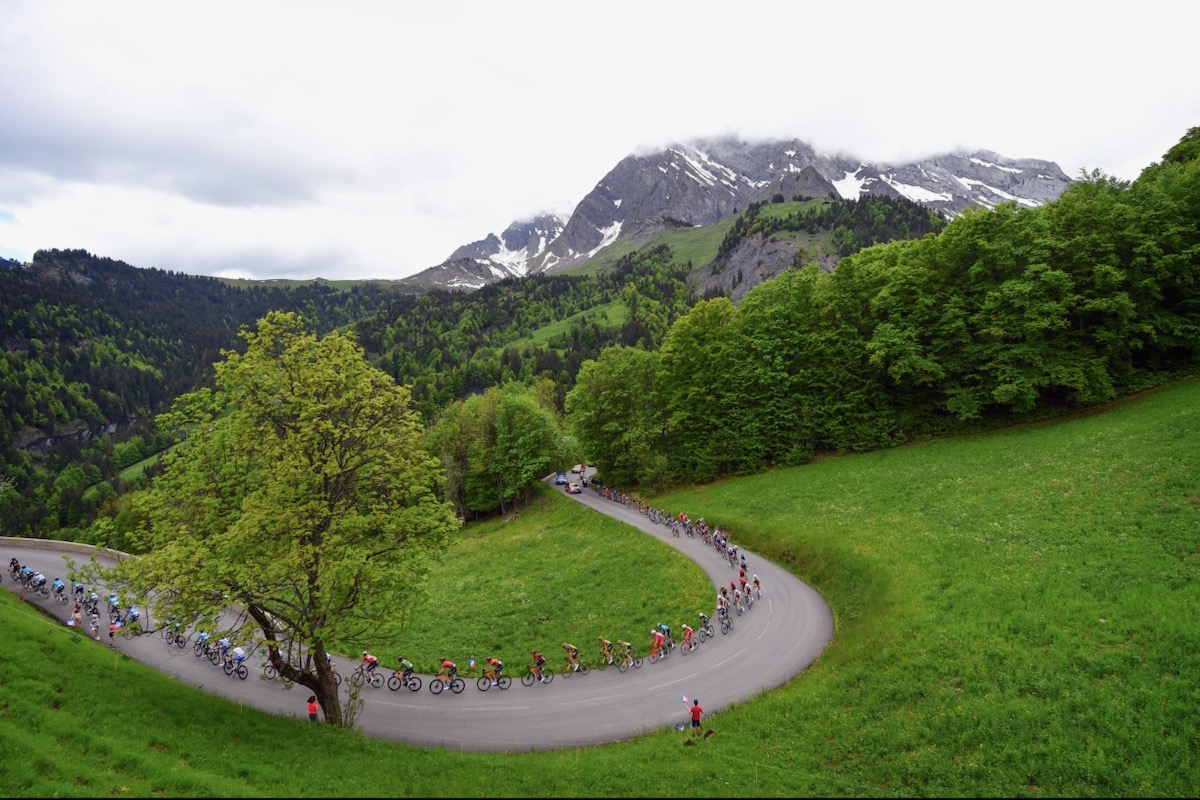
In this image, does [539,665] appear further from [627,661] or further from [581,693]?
[627,661]

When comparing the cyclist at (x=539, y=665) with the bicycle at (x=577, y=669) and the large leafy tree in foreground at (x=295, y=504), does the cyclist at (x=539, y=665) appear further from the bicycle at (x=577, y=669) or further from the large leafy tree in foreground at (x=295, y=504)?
the large leafy tree in foreground at (x=295, y=504)

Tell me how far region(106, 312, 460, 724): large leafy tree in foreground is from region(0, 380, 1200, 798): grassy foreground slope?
3132 mm

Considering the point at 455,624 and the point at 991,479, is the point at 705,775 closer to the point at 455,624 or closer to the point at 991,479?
the point at 455,624

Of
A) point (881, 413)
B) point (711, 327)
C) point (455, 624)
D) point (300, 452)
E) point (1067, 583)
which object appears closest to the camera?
point (300, 452)

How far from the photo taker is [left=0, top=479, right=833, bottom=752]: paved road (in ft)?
66.1

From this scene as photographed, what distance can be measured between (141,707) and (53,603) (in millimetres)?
28586

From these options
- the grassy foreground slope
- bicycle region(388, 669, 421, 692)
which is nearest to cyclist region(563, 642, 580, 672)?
the grassy foreground slope

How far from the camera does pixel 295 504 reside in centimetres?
1741

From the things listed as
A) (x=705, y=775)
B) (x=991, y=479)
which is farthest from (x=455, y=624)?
(x=991, y=479)

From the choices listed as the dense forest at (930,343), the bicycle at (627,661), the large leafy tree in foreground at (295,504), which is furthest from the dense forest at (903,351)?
the large leafy tree in foreground at (295,504)

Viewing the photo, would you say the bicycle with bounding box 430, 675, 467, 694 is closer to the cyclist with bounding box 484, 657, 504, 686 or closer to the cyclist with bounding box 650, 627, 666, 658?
the cyclist with bounding box 484, 657, 504, 686

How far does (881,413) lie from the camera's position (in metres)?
49.8

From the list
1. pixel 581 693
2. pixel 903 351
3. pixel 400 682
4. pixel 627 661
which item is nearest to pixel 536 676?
pixel 581 693

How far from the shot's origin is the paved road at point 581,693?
20.2 meters
